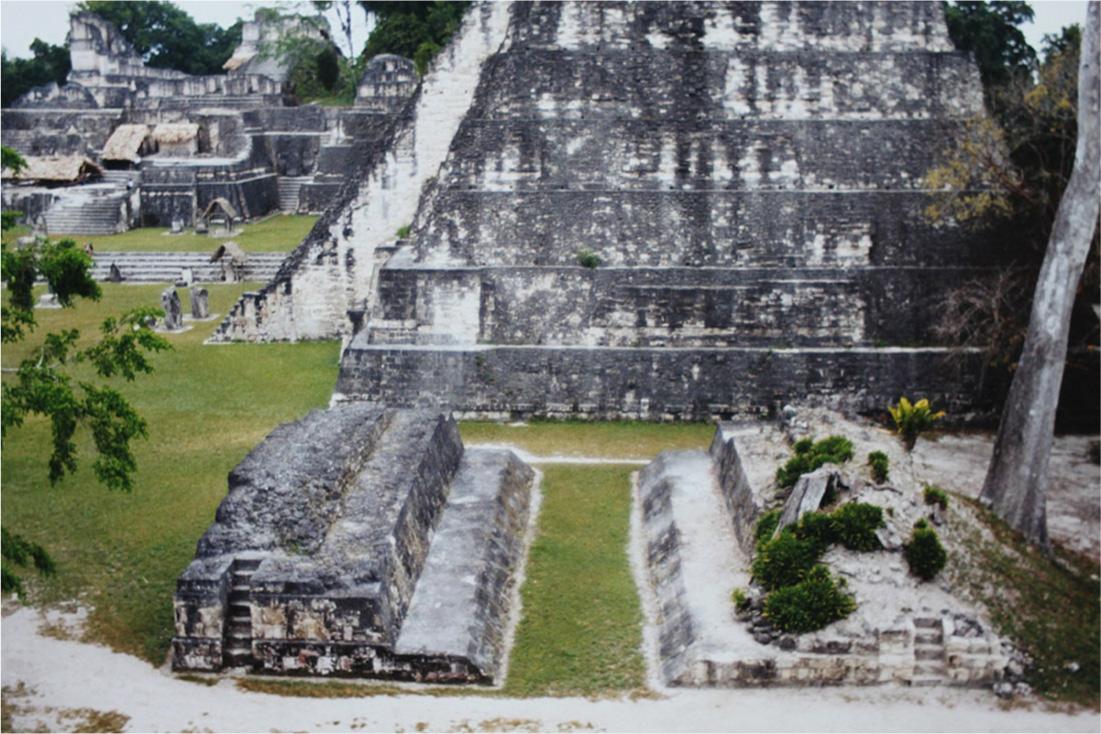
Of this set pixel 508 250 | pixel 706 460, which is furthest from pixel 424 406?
pixel 706 460

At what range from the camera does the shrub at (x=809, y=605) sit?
978 centimetres

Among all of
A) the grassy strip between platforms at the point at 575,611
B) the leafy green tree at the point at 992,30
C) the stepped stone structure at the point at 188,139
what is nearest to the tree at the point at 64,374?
the grassy strip between platforms at the point at 575,611

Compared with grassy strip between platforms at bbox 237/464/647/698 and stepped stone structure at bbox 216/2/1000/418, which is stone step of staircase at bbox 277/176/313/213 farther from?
grassy strip between platforms at bbox 237/464/647/698

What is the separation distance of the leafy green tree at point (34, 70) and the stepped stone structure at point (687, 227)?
47139 millimetres

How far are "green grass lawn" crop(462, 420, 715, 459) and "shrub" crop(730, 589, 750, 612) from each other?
5.22 metres

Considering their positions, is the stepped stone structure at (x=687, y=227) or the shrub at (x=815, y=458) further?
the stepped stone structure at (x=687, y=227)

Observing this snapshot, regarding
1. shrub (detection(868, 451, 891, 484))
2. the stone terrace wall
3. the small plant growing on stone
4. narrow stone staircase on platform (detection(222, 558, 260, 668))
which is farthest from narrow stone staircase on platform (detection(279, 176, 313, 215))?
shrub (detection(868, 451, 891, 484))

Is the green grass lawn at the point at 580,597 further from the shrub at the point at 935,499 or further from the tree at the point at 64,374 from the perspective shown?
the tree at the point at 64,374

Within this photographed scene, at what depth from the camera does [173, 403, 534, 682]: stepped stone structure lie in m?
9.74

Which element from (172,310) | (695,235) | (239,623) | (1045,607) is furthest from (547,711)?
(172,310)

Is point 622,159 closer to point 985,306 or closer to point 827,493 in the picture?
point 985,306

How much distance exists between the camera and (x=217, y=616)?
388 inches

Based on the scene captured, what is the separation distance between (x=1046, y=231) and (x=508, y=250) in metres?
7.95

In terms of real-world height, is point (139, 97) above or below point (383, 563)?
above
